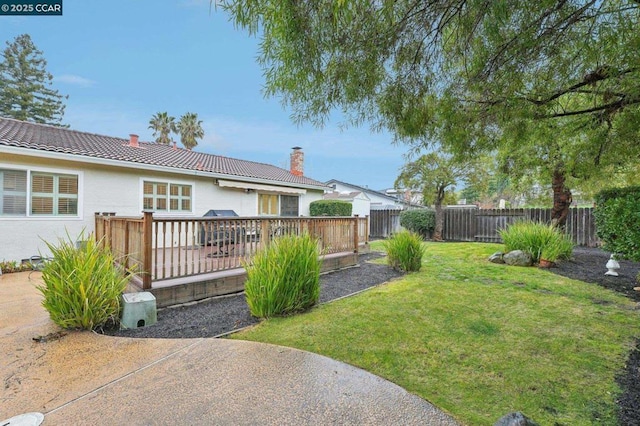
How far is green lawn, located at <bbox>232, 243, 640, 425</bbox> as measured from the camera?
2.54 meters

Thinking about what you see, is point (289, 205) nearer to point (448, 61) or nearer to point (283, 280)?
point (283, 280)

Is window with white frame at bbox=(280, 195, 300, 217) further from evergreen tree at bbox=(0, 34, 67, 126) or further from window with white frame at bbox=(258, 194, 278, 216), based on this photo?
evergreen tree at bbox=(0, 34, 67, 126)

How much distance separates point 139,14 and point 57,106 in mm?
29406

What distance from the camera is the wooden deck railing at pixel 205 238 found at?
4891 mm

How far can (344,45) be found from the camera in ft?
8.79

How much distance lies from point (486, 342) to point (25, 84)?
136 ft

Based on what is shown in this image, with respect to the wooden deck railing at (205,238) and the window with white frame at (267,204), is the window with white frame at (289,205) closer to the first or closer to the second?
the window with white frame at (267,204)

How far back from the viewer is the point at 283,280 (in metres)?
4.44

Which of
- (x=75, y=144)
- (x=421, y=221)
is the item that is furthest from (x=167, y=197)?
(x=421, y=221)

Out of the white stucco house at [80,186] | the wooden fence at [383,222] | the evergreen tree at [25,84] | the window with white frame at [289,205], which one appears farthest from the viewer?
the evergreen tree at [25,84]

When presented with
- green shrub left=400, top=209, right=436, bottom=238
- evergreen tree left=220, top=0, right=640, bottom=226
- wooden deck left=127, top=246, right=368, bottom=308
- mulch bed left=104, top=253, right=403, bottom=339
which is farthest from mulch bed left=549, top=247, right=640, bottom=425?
green shrub left=400, top=209, right=436, bottom=238

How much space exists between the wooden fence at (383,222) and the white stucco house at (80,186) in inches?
324

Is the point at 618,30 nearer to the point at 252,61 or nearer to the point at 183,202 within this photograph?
the point at 252,61

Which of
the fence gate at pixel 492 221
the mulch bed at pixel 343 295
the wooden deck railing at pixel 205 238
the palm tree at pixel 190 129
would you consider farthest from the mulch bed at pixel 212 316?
the palm tree at pixel 190 129
